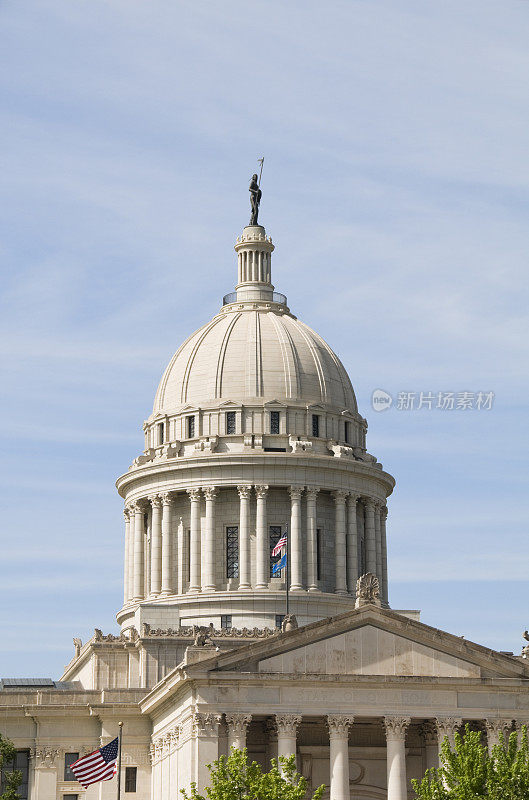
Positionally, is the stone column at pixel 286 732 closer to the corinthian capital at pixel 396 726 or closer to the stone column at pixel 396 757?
the corinthian capital at pixel 396 726

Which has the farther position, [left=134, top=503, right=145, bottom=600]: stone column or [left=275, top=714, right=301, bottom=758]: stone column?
[left=134, top=503, right=145, bottom=600]: stone column

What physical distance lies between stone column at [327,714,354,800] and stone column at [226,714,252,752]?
4.36m

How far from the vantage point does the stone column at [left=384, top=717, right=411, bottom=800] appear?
87438 mm

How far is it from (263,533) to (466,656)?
27409 millimetres

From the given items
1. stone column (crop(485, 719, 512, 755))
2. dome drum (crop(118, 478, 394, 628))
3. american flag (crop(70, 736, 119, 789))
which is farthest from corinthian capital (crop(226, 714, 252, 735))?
dome drum (crop(118, 478, 394, 628))

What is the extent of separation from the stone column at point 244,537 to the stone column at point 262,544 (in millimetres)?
639

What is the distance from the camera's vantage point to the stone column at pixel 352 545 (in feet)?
384

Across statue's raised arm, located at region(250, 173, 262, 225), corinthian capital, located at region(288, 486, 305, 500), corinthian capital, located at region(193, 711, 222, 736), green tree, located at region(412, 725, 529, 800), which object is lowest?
green tree, located at region(412, 725, 529, 800)

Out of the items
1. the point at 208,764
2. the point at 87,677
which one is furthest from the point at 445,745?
the point at 87,677

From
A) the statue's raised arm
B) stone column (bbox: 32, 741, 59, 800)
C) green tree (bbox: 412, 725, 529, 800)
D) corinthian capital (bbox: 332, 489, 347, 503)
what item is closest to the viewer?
green tree (bbox: 412, 725, 529, 800)

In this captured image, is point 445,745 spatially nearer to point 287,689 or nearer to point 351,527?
point 287,689

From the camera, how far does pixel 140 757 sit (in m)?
99.6

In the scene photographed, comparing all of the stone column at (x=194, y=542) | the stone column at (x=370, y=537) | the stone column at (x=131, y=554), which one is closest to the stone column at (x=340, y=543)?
the stone column at (x=370, y=537)

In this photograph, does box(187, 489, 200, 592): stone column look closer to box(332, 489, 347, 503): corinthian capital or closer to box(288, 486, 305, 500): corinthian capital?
box(288, 486, 305, 500): corinthian capital
